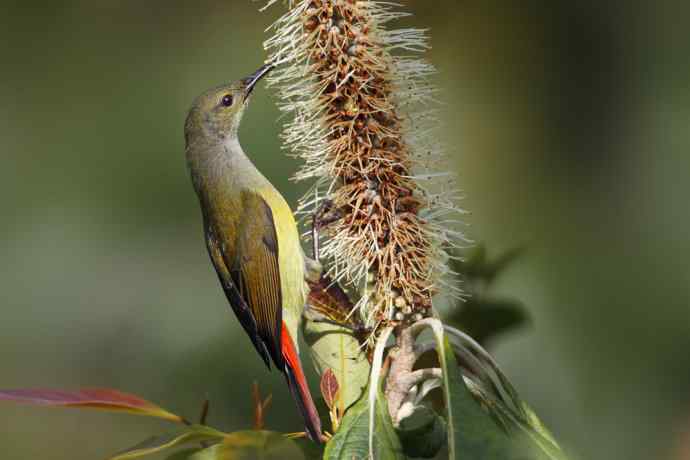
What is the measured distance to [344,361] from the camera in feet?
4.77

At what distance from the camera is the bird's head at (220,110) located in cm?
214

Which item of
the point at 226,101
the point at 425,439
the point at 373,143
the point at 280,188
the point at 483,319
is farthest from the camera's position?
the point at 280,188

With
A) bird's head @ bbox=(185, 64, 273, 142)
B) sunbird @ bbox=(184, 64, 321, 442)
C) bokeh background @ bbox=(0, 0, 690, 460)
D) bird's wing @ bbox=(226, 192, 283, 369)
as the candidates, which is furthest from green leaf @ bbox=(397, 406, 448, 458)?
bird's head @ bbox=(185, 64, 273, 142)

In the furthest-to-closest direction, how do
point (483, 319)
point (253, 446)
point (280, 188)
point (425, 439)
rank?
point (280, 188) < point (483, 319) < point (425, 439) < point (253, 446)

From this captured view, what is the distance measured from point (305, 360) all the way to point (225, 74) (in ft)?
3.66

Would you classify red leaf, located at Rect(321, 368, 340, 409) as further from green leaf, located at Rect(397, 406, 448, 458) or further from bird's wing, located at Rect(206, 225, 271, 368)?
bird's wing, located at Rect(206, 225, 271, 368)

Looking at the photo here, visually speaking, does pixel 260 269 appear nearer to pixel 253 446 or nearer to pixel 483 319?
pixel 483 319

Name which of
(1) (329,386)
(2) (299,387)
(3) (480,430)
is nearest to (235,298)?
(2) (299,387)

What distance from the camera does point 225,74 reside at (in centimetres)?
293

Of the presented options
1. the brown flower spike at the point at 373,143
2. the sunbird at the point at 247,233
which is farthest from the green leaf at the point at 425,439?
the sunbird at the point at 247,233

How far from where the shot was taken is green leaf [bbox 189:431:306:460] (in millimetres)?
1115

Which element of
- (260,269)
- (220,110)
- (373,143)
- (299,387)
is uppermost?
(220,110)

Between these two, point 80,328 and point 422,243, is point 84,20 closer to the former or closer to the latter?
point 80,328

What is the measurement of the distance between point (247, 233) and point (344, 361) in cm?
62
